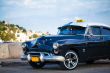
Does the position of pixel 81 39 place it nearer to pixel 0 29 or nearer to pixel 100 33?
pixel 100 33

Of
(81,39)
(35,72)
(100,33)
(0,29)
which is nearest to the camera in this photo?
(35,72)

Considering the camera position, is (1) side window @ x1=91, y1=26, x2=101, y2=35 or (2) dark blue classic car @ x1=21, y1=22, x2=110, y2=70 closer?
(2) dark blue classic car @ x1=21, y1=22, x2=110, y2=70

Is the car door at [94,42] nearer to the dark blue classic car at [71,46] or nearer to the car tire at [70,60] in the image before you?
the dark blue classic car at [71,46]

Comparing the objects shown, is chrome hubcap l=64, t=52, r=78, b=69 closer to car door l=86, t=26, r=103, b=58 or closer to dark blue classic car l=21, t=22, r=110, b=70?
dark blue classic car l=21, t=22, r=110, b=70

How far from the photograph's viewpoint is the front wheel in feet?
38.9

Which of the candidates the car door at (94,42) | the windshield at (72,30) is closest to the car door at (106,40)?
the car door at (94,42)

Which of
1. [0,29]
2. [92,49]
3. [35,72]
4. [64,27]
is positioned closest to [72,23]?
[64,27]

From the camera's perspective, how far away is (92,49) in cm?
1290

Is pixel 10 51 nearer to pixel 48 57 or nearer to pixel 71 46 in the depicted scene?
pixel 71 46

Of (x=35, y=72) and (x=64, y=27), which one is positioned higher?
(x=64, y=27)

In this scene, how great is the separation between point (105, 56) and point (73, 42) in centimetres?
192

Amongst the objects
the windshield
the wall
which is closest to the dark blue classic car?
the windshield

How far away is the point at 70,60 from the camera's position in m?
12.0

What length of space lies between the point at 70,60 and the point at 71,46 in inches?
18.3
